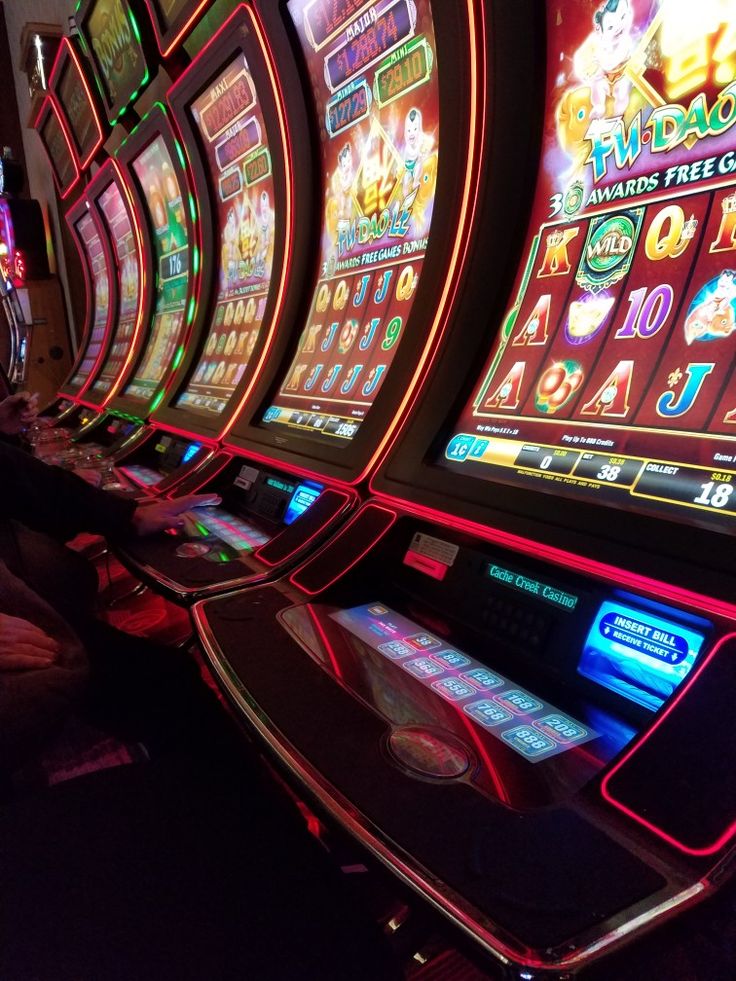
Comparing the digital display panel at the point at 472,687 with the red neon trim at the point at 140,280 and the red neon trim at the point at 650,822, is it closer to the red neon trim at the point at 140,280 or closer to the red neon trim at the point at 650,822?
the red neon trim at the point at 650,822

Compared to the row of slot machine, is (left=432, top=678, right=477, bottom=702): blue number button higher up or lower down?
lower down

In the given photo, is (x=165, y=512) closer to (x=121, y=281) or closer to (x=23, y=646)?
(x=23, y=646)

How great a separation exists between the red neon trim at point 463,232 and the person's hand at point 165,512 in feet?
2.07

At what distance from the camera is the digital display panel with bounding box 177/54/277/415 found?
2375mm

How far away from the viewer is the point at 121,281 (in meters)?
4.88

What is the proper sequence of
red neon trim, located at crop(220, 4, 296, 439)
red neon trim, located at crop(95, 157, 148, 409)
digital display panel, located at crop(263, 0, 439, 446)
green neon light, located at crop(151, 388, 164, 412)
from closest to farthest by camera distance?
digital display panel, located at crop(263, 0, 439, 446), red neon trim, located at crop(220, 4, 296, 439), green neon light, located at crop(151, 388, 164, 412), red neon trim, located at crop(95, 157, 148, 409)

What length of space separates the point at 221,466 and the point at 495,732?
1458 millimetres

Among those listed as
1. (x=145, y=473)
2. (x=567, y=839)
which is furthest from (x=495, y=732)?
(x=145, y=473)

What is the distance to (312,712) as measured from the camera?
0.92 m

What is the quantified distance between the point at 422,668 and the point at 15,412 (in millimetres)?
2872

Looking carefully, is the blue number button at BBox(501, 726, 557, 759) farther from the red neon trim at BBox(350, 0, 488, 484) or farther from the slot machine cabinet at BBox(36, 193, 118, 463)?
the slot machine cabinet at BBox(36, 193, 118, 463)

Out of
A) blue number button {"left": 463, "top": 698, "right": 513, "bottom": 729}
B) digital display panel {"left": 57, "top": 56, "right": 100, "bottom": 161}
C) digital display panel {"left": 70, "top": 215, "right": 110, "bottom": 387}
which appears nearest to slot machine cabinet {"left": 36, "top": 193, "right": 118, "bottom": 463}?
digital display panel {"left": 70, "top": 215, "right": 110, "bottom": 387}

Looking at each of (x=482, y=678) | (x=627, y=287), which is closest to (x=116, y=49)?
(x=627, y=287)

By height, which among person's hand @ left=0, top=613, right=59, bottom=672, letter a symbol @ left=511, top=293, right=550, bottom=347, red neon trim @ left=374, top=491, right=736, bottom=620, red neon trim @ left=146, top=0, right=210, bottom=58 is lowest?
person's hand @ left=0, top=613, right=59, bottom=672
